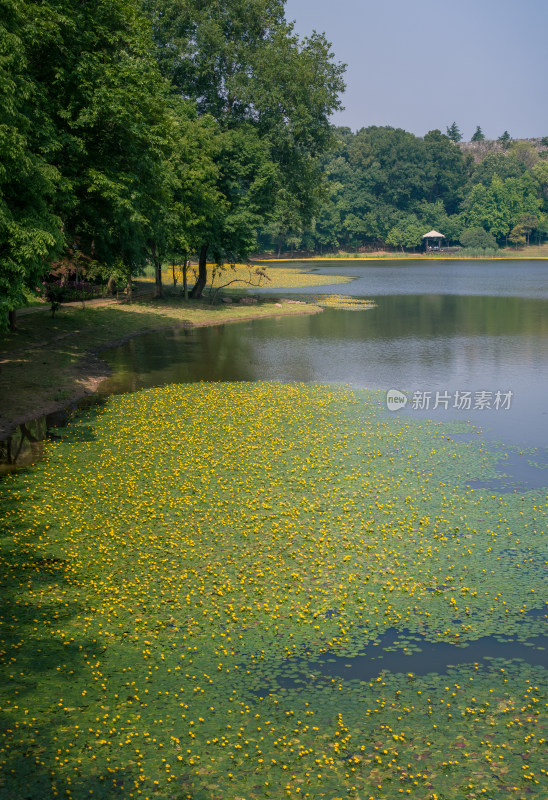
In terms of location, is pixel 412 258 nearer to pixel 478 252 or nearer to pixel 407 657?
pixel 478 252

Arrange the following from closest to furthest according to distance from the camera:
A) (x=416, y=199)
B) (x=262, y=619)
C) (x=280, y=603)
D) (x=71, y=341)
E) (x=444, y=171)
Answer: (x=262, y=619), (x=280, y=603), (x=71, y=341), (x=416, y=199), (x=444, y=171)

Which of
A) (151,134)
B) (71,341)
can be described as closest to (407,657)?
(151,134)

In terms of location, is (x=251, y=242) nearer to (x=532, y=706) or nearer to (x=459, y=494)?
(x=459, y=494)

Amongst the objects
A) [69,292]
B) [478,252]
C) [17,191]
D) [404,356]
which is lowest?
[404,356]

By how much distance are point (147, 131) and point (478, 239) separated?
4994 inches

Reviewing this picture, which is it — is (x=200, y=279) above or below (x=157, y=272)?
below

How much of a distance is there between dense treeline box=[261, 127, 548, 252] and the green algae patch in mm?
128738

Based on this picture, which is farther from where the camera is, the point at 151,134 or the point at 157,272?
the point at 157,272

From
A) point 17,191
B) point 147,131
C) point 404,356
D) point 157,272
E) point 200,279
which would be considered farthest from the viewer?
point 200,279

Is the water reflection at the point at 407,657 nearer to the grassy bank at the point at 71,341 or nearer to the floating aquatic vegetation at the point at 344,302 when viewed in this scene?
the grassy bank at the point at 71,341

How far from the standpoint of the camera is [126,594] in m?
12.7

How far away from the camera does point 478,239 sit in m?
148

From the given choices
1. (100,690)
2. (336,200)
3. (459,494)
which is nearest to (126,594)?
(100,690)

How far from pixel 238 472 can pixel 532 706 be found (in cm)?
1026
